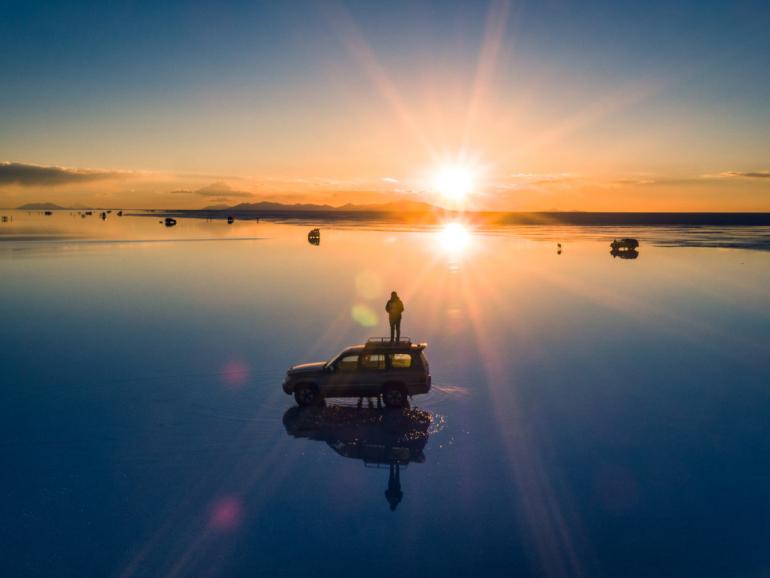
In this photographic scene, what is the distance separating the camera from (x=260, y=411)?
1728 cm

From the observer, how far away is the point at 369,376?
17.8m

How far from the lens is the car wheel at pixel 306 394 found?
17.8 meters

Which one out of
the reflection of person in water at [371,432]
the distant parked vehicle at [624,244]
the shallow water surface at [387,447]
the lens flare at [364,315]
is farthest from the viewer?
the distant parked vehicle at [624,244]

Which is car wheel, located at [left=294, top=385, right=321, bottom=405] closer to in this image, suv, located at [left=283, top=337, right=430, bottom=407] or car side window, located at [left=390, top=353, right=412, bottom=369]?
suv, located at [left=283, top=337, right=430, bottom=407]

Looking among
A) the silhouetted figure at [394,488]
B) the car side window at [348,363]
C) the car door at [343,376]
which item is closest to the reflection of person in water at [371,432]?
the silhouetted figure at [394,488]

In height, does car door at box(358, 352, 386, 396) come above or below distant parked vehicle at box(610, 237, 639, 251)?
above

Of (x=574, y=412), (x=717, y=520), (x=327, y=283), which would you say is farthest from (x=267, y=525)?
(x=327, y=283)

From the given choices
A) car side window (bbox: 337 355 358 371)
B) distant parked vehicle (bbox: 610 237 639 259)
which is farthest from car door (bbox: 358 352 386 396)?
distant parked vehicle (bbox: 610 237 639 259)

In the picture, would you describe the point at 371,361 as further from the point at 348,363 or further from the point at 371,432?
the point at 371,432

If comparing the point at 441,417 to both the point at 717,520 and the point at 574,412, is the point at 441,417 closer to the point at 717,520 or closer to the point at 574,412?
the point at 574,412

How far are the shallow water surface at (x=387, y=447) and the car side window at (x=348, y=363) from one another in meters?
1.37

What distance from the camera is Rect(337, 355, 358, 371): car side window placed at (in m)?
17.9

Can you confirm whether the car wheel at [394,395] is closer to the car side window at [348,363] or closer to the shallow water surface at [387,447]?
the shallow water surface at [387,447]

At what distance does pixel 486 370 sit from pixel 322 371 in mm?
6954
